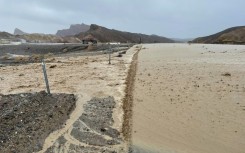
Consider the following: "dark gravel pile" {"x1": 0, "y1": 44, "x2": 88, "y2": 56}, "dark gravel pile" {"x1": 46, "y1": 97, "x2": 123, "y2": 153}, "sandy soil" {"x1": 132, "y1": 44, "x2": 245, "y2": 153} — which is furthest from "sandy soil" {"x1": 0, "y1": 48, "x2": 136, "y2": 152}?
"dark gravel pile" {"x1": 0, "y1": 44, "x2": 88, "y2": 56}

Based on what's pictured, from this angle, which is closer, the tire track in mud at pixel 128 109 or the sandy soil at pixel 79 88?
the tire track in mud at pixel 128 109

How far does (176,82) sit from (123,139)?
27.0 feet

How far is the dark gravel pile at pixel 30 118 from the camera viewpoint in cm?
830

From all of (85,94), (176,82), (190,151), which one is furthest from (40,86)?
(190,151)

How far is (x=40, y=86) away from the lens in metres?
16.9

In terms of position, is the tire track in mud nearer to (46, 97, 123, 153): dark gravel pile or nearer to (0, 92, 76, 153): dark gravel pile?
(46, 97, 123, 153): dark gravel pile

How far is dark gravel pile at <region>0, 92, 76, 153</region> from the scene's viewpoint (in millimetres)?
8297

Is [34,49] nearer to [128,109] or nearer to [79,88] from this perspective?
[79,88]

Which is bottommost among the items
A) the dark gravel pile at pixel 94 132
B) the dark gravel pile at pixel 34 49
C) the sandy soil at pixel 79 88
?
the dark gravel pile at pixel 34 49

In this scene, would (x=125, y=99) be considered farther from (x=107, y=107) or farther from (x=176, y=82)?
(x=176, y=82)

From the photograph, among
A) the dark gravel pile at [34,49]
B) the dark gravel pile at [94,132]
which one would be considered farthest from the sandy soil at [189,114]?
the dark gravel pile at [34,49]

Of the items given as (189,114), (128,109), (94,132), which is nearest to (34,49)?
(128,109)

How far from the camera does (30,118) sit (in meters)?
10.2

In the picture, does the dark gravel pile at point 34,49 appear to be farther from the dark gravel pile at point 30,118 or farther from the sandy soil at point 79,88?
the dark gravel pile at point 30,118
